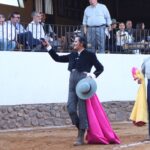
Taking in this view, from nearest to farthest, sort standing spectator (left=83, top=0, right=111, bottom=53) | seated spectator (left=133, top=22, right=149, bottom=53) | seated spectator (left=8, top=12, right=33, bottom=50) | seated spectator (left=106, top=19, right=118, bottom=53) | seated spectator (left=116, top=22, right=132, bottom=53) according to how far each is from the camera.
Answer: seated spectator (left=8, top=12, right=33, bottom=50) → standing spectator (left=83, top=0, right=111, bottom=53) → seated spectator (left=106, top=19, right=118, bottom=53) → seated spectator (left=116, top=22, right=132, bottom=53) → seated spectator (left=133, top=22, right=149, bottom=53)

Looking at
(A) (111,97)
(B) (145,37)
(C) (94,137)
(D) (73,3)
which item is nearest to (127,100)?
(A) (111,97)

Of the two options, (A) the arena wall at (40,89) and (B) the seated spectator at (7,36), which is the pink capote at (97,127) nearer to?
(A) the arena wall at (40,89)

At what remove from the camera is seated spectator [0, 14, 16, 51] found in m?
14.1

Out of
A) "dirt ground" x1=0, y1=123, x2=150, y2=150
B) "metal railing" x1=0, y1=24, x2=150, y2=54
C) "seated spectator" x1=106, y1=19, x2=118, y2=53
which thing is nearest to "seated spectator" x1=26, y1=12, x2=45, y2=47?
"metal railing" x1=0, y1=24, x2=150, y2=54

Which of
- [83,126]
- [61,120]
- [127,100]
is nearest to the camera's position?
[83,126]

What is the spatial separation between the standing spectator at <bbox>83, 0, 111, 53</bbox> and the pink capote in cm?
500

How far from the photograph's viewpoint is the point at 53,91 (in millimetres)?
14641

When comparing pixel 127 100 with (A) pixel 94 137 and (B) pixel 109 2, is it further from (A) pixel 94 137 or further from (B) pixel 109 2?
(B) pixel 109 2

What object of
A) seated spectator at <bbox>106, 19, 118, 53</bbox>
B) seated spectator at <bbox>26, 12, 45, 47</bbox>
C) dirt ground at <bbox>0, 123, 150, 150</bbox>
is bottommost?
dirt ground at <bbox>0, 123, 150, 150</bbox>

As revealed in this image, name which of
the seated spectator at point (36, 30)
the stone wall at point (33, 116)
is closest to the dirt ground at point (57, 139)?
the stone wall at point (33, 116)

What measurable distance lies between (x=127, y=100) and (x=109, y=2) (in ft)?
25.6

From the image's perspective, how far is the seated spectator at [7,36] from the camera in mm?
14078

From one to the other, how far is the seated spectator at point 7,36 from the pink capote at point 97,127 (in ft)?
13.0

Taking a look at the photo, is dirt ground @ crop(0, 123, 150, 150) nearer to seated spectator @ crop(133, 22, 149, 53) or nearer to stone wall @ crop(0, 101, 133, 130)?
stone wall @ crop(0, 101, 133, 130)
